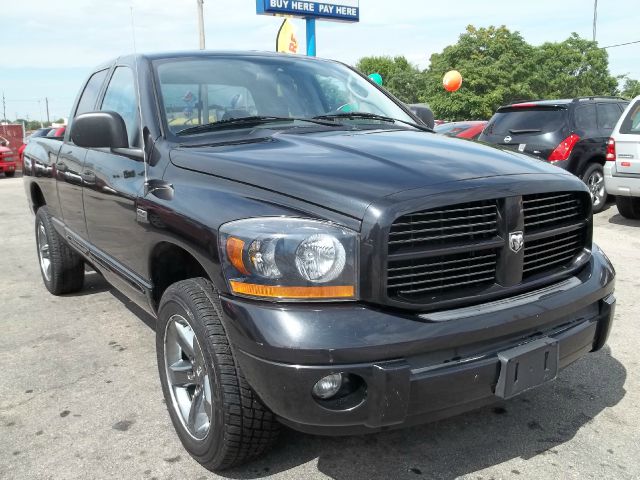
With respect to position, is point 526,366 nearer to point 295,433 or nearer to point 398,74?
point 295,433

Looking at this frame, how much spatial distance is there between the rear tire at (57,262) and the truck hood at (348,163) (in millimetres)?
2540

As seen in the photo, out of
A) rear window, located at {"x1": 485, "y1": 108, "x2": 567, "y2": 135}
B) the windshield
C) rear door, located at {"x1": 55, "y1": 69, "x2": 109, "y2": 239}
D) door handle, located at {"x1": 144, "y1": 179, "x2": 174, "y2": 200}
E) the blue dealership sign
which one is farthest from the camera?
the blue dealership sign

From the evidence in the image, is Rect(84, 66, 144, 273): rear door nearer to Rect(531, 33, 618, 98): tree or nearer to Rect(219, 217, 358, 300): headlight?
Rect(219, 217, 358, 300): headlight

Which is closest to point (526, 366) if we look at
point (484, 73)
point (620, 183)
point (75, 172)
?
point (75, 172)

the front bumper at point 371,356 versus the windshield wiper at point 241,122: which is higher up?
the windshield wiper at point 241,122

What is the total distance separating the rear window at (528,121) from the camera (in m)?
8.88

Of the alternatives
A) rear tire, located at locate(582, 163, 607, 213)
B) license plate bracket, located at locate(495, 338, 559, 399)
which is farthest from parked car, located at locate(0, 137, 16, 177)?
license plate bracket, located at locate(495, 338, 559, 399)

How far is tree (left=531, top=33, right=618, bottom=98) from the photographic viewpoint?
54250mm

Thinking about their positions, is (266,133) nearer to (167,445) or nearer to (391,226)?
(391,226)

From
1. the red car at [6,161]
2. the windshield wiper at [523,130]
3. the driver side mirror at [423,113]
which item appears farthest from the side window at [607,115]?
the red car at [6,161]

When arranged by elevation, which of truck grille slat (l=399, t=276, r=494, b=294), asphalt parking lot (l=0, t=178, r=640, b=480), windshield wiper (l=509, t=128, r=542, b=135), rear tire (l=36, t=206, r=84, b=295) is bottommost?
asphalt parking lot (l=0, t=178, r=640, b=480)

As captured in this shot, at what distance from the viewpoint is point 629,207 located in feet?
27.3

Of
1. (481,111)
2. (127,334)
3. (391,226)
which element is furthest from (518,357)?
(481,111)

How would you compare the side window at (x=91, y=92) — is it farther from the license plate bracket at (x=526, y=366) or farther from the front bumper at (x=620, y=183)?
the front bumper at (x=620, y=183)
